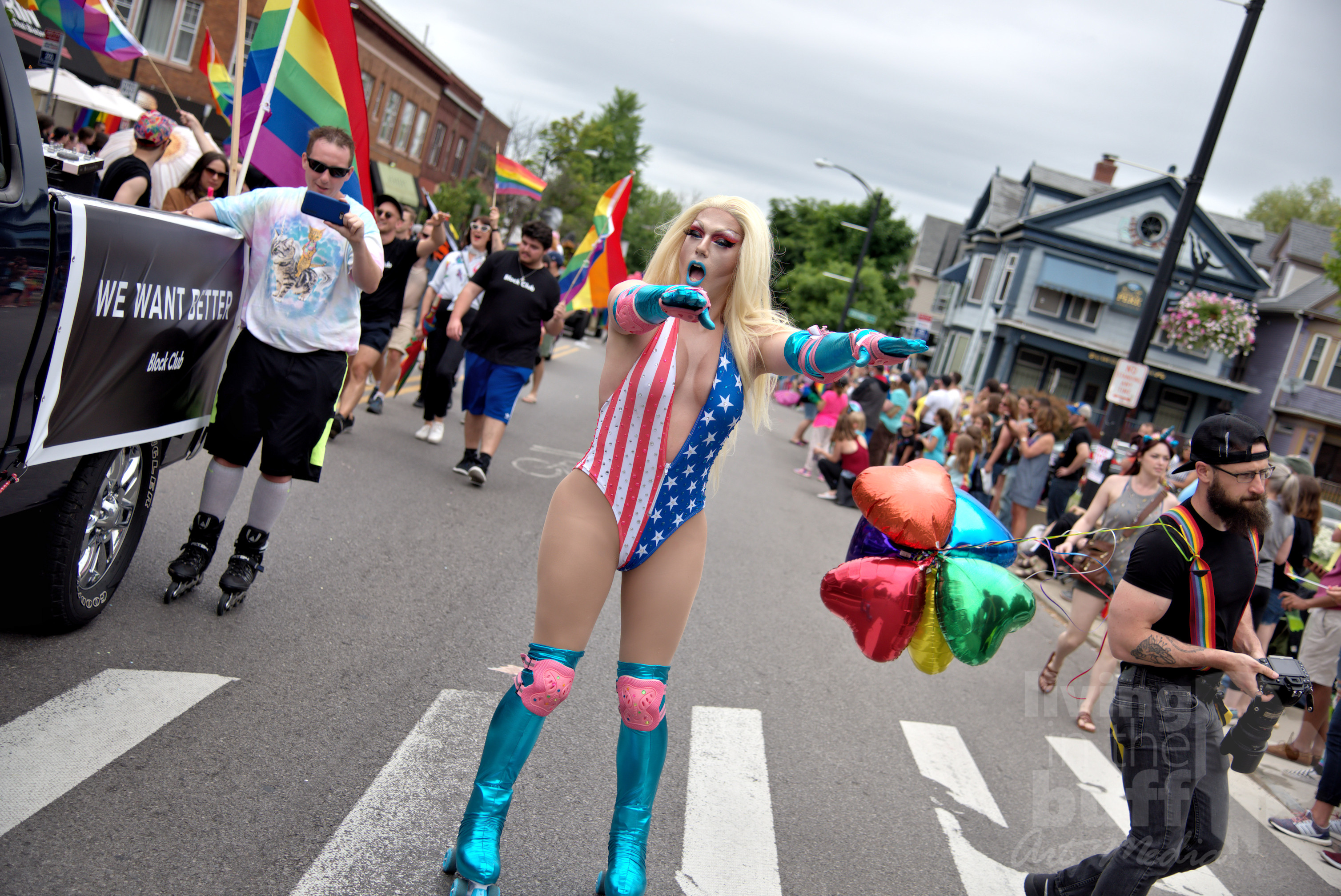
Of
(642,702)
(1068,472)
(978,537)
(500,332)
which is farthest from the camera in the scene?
(1068,472)

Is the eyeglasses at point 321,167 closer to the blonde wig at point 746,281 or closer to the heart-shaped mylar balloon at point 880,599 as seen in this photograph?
the blonde wig at point 746,281

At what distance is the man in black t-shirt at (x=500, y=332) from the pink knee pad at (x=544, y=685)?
565 centimetres

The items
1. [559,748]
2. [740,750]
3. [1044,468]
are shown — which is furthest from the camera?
[1044,468]

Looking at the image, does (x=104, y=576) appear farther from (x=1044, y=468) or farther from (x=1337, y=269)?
(x=1337, y=269)

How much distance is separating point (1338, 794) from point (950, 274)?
158 ft

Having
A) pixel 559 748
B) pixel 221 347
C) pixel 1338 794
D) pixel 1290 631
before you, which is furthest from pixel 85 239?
pixel 1290 631

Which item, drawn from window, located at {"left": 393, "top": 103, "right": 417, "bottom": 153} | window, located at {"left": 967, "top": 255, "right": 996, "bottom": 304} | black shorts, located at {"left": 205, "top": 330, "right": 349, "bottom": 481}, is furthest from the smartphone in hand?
window, located at {"left": 967, "top": 255, "right": 996, "bottom": 304}

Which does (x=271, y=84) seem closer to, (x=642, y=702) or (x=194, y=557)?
(x=194, y=557)

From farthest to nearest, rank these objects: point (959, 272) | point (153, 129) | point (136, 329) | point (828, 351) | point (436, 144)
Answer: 1. point (959, 272)
2. point (436, 144)
3. point (153, 129)
4. point (136, 329)
5. point (828, 351)

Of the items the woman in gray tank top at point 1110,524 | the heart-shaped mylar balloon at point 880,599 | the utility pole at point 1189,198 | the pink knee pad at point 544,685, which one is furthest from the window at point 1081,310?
the pink knee pad at point 544,685

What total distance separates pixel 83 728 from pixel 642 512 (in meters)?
2.04

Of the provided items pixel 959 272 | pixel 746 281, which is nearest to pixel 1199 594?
pixel 746 281

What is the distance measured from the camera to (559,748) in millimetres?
4039

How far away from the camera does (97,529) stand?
13.0 ft
